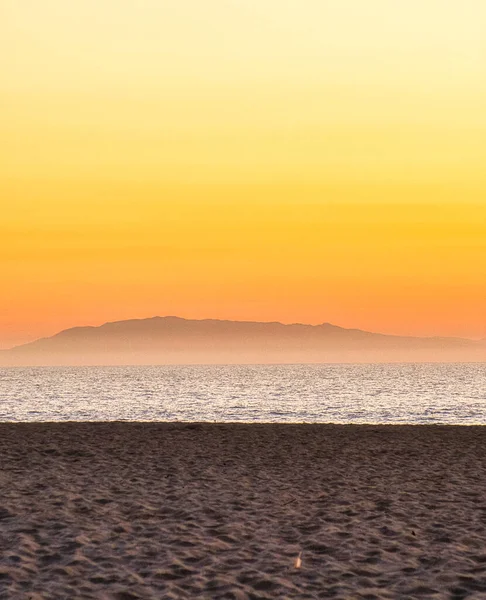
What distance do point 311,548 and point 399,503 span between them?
14.4 feet

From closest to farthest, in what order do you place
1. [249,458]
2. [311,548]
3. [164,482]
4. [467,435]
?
[311,548] < [164,482] < [249,458] < [467,435]

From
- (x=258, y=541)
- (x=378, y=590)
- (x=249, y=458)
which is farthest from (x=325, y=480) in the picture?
(x=378, y=590)

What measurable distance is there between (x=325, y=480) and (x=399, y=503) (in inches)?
134

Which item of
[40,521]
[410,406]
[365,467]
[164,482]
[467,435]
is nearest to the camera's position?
[40,521]

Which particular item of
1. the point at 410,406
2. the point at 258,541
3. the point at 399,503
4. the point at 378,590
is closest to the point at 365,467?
the point at 399,503

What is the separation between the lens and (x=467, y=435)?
30.4m

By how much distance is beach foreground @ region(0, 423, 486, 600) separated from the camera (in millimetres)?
10094

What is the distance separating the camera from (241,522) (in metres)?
13.7

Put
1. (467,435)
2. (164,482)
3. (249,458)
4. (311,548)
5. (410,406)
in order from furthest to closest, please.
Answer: (410,406)
(467,435)
(249,458)
(164,482)
(311,548)

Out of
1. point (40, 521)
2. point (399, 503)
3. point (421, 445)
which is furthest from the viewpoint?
point (421, 445)

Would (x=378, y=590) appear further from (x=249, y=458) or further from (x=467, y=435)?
(x=467, y=435)

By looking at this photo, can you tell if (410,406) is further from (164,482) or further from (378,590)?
(378,590)

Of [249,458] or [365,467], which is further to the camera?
[249,458]

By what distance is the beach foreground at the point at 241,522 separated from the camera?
10094 millimetres
